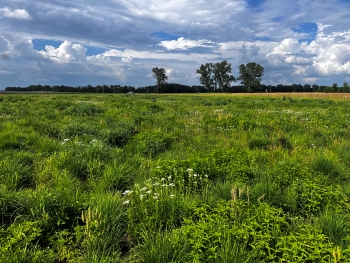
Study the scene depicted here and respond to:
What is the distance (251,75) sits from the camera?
127m

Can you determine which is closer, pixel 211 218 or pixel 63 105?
pixel 211 218

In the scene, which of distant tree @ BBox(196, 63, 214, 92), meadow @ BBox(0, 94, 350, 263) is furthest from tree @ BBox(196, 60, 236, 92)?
meadow @ BBox(0, 94, 350, 263)

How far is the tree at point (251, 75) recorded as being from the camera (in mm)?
→ 125812

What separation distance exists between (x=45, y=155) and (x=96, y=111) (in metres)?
10.4

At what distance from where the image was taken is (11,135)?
7.71 meters

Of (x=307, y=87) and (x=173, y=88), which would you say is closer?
(x=307, y=87)

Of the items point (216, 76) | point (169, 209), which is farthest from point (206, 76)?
point (169, 209)

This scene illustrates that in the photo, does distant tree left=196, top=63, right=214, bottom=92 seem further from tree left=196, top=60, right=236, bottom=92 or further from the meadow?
the meadow

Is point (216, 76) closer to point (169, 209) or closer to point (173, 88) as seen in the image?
point (173, 88)

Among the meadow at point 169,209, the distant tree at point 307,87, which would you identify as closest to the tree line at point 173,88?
the distant tree at point 307,87

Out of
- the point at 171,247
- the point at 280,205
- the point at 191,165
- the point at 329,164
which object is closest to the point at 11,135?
the point at 191,165

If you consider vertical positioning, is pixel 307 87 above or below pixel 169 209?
above

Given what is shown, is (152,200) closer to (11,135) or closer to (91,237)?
(91,237)

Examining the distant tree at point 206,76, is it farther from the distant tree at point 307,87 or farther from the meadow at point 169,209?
the meadow at point 169,209
